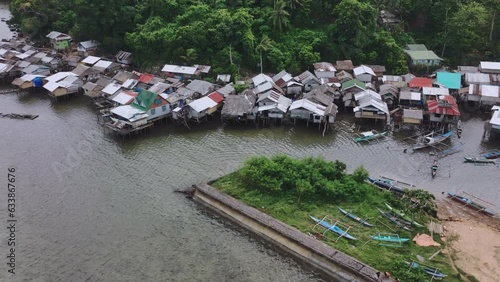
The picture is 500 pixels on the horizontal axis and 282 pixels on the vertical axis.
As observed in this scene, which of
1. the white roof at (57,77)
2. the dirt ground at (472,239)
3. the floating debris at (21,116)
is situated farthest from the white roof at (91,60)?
the dirt ground at (472,239)

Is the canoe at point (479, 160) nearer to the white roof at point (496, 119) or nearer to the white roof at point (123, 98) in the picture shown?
the white roof at point (496, 119)

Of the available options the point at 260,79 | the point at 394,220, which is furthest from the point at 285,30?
the point at 394,220

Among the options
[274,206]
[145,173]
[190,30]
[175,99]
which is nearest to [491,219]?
[274,206]

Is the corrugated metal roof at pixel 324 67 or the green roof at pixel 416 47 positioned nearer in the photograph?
the corrugated metal roof at pixel 324 67

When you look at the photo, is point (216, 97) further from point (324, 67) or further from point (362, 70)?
point (362, 70)

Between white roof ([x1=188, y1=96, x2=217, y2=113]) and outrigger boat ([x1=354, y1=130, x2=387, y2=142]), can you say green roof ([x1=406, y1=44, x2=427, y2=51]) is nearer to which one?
outrigger boat ([x1=354, y1=130, x2=387, y2=142])

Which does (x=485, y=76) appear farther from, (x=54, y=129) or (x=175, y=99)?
(x=54, y=129)

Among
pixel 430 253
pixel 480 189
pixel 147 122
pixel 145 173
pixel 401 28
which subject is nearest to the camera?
pixel 430 253
